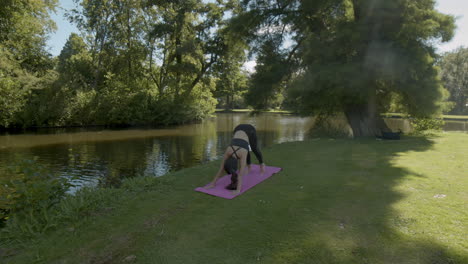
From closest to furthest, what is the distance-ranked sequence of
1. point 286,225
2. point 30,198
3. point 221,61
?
point 286,225 → point 30,198 → point 221,61

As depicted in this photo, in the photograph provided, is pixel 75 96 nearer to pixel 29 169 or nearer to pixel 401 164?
pixel 29 169

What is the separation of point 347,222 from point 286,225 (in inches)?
34.0

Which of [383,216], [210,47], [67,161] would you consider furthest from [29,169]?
[210,47]

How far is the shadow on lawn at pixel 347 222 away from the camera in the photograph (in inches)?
113

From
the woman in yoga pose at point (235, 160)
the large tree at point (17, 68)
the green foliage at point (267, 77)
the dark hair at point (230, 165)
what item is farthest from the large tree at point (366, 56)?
the large tree at point (17, 68)

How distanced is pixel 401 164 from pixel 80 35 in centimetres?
3345

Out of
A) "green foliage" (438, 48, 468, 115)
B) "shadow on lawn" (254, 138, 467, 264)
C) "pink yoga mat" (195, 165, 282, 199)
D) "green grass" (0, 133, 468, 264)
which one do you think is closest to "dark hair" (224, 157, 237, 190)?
"pink yoga mat" (195, 165, 282, 199)

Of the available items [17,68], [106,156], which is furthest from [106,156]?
[17,68]

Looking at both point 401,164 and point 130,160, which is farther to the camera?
point 130,160

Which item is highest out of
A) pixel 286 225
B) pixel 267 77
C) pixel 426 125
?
pixel 267 77

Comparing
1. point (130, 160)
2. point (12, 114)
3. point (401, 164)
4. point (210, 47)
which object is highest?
point (210, 47)

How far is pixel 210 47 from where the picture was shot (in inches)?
1125

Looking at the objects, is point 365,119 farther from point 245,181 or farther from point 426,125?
point 245,181

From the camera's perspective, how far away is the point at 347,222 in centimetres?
364
